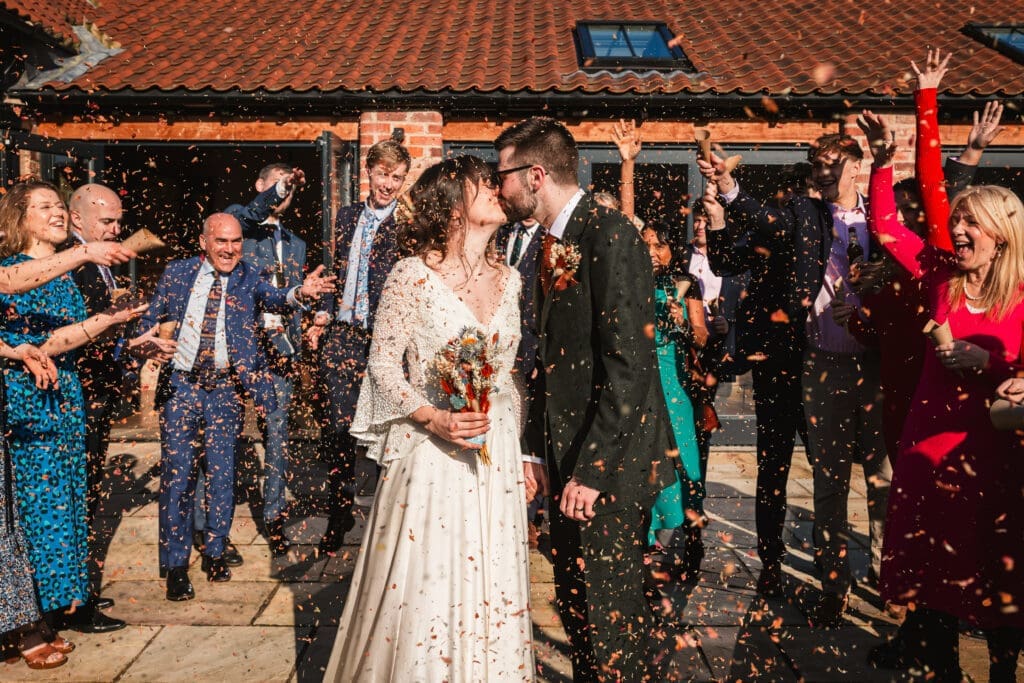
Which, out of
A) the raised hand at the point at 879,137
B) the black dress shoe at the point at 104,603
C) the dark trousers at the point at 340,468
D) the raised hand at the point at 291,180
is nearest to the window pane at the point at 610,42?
the raised hand at the point at 291,180

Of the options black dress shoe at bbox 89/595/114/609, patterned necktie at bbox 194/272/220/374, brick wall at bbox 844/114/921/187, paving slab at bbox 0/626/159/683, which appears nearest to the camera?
paving slab at bbox 0/626/159/683

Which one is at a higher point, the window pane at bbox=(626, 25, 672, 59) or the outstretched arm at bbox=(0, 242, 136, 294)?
the window pane at bbox=(626, 25, 672, 59)

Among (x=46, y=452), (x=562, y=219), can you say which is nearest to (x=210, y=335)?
(x=46, y=452)

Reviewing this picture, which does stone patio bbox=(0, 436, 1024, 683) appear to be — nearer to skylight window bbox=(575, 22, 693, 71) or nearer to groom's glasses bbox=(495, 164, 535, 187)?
groom's glasses bbox=(495, 164, 535, 187)

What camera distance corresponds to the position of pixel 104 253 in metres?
3.62

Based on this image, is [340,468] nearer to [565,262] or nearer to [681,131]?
[565,262]

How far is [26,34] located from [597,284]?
31.3ft

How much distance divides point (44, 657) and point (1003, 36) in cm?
1232

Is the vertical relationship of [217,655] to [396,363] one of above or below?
below

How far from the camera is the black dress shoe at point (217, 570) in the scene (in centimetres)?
486

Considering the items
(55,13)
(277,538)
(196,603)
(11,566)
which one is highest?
(55,13)

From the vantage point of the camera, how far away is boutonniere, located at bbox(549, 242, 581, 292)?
2912mm

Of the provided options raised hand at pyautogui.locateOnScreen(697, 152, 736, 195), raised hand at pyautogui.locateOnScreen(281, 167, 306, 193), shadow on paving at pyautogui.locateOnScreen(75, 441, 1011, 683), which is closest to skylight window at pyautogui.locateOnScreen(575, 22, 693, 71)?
raised hand at pyautogui.locateOnScreen(281, 167, 306, 193)

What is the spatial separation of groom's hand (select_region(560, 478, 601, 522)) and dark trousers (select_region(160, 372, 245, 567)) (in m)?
2.69
